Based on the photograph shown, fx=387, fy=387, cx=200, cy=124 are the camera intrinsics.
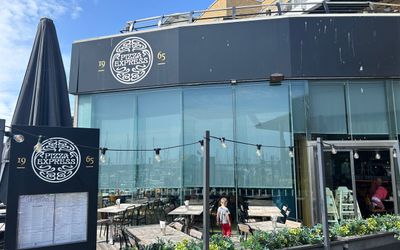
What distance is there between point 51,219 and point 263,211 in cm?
551

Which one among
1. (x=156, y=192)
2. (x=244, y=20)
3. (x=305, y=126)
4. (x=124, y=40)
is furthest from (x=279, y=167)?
(x=124, y=40)

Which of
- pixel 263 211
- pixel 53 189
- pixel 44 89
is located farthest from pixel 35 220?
pixel 263 211

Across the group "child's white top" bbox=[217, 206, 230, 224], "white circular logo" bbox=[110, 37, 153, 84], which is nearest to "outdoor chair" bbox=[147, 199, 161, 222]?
"child's white top" bbox=[217, 206, 230, 224]

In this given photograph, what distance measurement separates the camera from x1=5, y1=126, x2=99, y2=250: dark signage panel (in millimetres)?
5078

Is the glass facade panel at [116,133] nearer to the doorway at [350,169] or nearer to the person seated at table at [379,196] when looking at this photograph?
the doorway at [350,169]

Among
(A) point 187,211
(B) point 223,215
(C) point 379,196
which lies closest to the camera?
(B) point 223,215

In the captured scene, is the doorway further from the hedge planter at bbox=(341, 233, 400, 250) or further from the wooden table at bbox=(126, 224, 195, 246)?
the wooden table at bbox=(126, 224, 195, 246)

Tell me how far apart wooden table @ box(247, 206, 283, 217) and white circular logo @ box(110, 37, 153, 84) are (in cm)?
485

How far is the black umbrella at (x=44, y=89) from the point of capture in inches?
292

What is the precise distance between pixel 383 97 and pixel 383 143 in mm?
1340

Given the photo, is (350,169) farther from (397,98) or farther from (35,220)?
(35,220)

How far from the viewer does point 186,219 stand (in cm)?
912

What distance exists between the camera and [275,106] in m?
10.6

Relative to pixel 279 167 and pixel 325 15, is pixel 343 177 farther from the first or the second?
pixel 325 15
